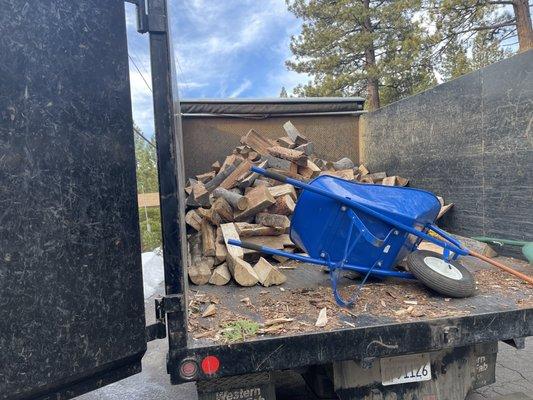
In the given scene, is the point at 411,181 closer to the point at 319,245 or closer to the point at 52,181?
the point at 319,245

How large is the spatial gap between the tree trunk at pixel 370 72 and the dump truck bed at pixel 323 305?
15625 millimetres

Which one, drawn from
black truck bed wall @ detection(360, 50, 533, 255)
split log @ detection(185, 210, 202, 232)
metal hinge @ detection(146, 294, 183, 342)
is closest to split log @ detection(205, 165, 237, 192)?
split log @ detection(185, 210, 202, 232)

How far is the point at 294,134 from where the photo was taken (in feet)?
14.9

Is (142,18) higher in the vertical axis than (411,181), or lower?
higher

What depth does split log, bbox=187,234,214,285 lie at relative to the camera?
2531 mm

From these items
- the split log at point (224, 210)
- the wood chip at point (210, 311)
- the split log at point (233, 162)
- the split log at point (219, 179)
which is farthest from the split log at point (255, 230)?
the split log at point (233, 162)

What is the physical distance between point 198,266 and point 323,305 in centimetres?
93

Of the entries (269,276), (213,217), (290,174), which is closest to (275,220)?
(213,217)

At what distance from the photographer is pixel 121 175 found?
1.48 m

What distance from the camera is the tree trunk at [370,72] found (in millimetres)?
17062

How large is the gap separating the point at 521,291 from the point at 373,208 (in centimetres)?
94

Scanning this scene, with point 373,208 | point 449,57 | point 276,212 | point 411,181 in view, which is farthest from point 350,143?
point 449,57

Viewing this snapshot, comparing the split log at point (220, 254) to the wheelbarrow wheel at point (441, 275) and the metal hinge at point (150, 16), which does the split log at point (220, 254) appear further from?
the metal hinge at point (150, 16)

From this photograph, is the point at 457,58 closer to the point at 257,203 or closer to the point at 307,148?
the point at 307,148
